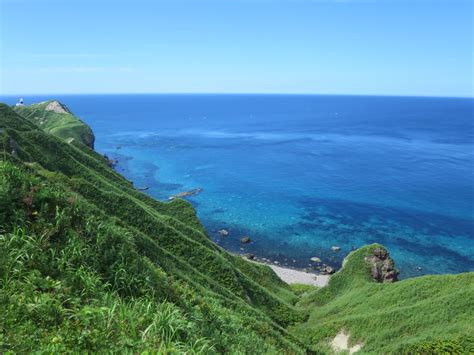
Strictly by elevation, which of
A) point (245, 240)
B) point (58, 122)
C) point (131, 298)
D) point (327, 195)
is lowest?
point (245, 240)

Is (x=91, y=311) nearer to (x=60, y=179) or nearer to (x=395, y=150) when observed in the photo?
(x=60, y=179)

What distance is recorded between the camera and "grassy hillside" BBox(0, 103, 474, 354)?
847 cm

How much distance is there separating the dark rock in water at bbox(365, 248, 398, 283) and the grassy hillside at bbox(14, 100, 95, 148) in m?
104

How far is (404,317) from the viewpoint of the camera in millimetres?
35906

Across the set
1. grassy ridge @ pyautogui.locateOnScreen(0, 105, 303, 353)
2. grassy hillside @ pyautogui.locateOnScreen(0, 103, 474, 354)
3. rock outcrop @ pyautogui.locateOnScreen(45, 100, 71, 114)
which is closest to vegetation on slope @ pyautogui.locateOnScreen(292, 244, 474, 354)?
grassy hillside @ pyautogui.locateOnScreen(0, 103, 474, 354)

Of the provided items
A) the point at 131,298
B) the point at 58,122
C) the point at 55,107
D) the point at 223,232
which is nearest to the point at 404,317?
the point at 131,298

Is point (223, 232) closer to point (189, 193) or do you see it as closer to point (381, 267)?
point (189, 193)

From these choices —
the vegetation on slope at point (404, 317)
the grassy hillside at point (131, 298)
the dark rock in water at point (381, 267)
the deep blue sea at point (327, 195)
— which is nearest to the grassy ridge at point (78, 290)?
the grassy hillside at point (131, 298)

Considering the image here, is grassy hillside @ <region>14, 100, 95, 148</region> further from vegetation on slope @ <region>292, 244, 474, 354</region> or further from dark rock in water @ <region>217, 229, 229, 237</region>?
vegetation on slope @ <region>292, 244, 474, 354</region>

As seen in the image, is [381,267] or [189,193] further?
[189,193]

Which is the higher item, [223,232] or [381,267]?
[381,267]

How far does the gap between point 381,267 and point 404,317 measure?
20.6 m

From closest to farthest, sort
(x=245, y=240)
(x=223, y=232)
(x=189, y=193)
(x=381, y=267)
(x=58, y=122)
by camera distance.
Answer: (x=381, y=267) → (x=245, y=240) → (x=223, y=232) → (x=189, y=193) → (x=58, y=122)

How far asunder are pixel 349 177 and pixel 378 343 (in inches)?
4056
